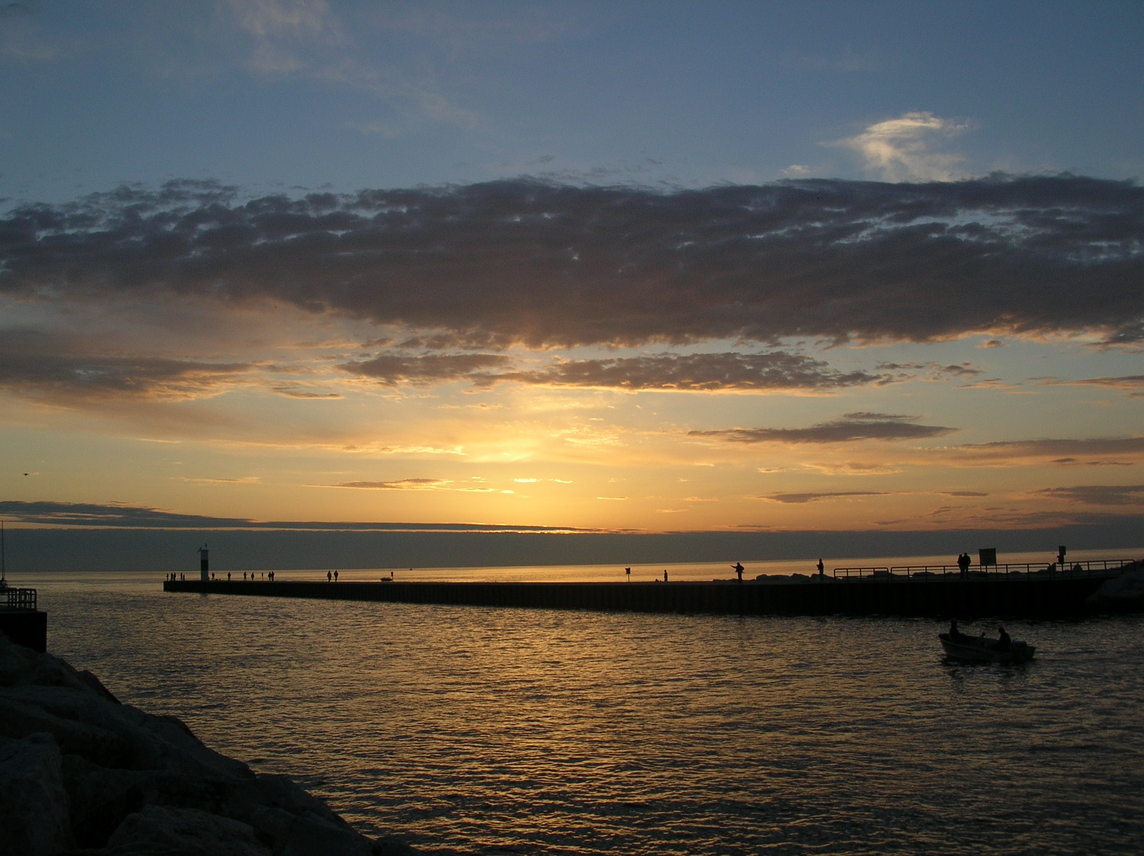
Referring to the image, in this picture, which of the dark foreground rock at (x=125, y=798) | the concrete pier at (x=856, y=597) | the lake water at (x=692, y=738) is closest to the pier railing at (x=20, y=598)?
the lake water at (x=692, y=738)

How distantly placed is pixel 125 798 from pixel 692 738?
16361mm

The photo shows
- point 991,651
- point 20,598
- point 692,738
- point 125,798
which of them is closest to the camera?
point 125,798

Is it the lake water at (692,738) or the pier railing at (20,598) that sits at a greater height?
the pier railing at (20,598)

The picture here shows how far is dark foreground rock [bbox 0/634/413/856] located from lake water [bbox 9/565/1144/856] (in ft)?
15.1

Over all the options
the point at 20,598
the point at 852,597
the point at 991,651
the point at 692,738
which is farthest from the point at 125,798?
the point at 852,597

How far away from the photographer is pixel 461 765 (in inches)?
919

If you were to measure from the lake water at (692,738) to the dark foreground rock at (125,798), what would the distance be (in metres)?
4.60

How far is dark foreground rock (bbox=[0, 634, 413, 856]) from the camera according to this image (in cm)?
964

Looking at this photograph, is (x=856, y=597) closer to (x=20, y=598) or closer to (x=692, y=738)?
(x=692, y=738)

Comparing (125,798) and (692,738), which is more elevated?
(125,798)

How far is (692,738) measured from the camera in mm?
25438

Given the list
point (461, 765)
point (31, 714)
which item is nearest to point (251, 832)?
point (31, 714)

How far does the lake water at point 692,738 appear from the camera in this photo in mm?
17953

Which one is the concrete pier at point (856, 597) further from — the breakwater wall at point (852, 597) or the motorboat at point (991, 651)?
the motorboat at point (991, 651)
